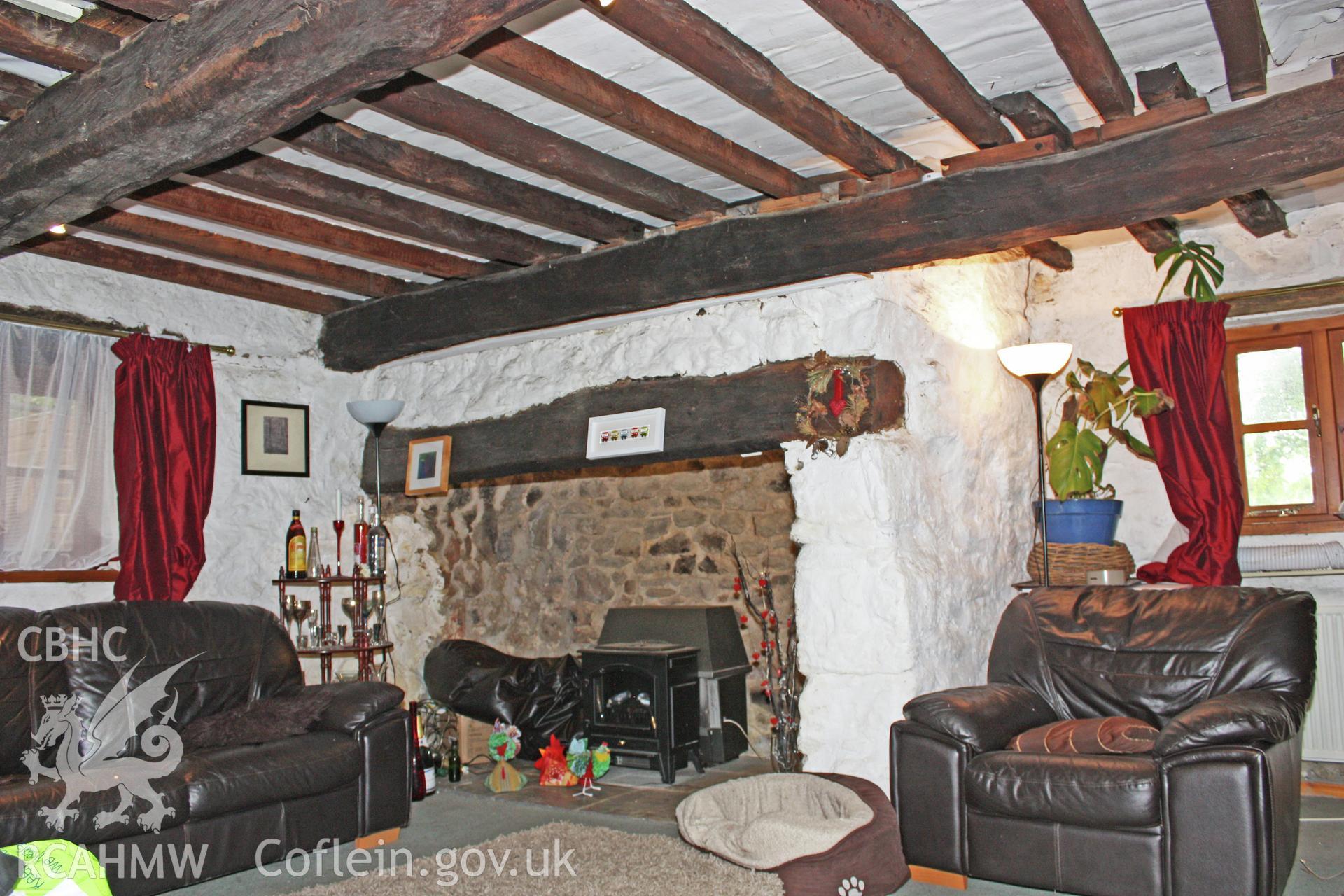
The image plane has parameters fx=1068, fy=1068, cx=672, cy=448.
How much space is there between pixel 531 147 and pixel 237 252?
1786 mm

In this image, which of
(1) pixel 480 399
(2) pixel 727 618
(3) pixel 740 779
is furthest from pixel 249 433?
(3) pixel 740 779

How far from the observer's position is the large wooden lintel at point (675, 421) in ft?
13.8

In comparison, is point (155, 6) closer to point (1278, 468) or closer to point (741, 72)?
point (741, 72)

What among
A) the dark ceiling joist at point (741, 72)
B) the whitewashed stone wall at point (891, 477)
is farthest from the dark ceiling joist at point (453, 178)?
the dark ceiling joist at point (741, 72)

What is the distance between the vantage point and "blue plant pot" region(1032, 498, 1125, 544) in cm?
461

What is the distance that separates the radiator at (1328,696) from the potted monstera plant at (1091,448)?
2.94ft

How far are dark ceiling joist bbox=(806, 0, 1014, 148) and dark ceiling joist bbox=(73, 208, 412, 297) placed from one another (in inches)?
115

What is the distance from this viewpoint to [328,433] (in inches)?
224

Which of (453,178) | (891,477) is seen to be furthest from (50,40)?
(891,477)

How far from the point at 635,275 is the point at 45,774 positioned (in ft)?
9.04

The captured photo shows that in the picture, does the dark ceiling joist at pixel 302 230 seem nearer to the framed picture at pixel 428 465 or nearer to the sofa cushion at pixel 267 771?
the framed picture at pixel 428 465

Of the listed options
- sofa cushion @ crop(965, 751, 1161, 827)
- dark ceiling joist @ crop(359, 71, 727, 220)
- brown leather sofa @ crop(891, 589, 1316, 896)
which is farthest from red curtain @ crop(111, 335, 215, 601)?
sofa cushion @ crop(965, 751, 1161, 827)

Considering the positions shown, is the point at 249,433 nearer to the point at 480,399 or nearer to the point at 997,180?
the point at 480,399

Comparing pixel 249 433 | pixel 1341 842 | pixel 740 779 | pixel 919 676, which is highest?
pixel 249 433
